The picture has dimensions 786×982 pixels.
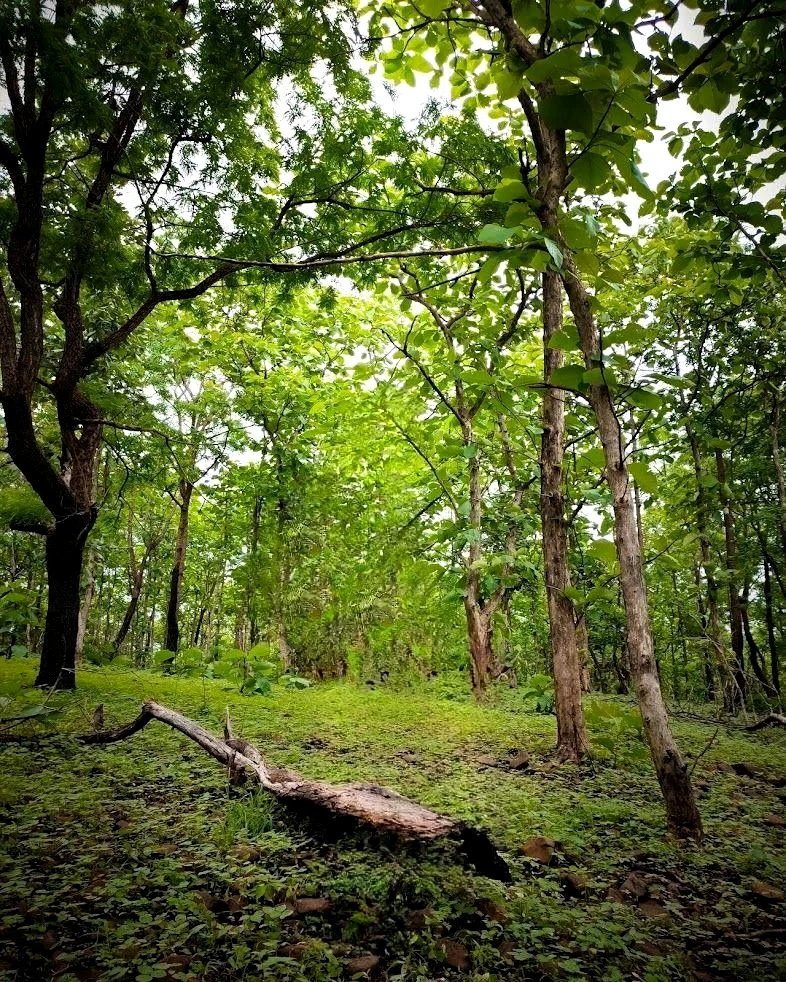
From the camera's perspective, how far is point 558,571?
4098 millimetres

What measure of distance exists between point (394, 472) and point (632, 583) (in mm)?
7604

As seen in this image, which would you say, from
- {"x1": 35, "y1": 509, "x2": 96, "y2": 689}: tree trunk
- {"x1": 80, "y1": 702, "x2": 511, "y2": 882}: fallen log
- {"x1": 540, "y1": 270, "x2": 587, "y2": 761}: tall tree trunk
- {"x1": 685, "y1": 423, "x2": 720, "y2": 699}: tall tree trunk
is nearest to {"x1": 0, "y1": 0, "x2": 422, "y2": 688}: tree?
{"x1": 35, "y1": 509, "x2": 96, "y2": 689}: tree trunk

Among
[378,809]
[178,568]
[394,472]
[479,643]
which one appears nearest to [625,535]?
[378,809]

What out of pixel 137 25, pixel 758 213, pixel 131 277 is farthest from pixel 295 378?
pixel 758 213

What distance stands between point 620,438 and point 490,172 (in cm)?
355

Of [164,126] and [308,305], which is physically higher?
[308,305]

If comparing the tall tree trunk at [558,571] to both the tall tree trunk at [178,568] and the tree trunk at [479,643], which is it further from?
the tall tree trunk at [178,568]

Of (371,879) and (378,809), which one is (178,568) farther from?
(371,879)

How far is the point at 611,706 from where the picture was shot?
8.36 feet

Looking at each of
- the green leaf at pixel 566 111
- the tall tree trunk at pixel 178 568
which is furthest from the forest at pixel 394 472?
the tall tree trunk at pixel 178 568

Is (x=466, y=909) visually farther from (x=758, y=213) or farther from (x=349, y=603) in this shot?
(x=349, y=603)

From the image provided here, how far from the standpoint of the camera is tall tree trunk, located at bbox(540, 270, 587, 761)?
4.04 meters

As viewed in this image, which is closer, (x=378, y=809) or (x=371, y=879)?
(x=371, y=879)

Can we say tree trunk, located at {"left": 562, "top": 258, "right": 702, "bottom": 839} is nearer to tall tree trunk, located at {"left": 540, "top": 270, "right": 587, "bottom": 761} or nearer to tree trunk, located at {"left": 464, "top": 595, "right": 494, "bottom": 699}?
tall tree trunk, located at {"left": 540, "top": 270, "right": 587, "bottom": 761}
